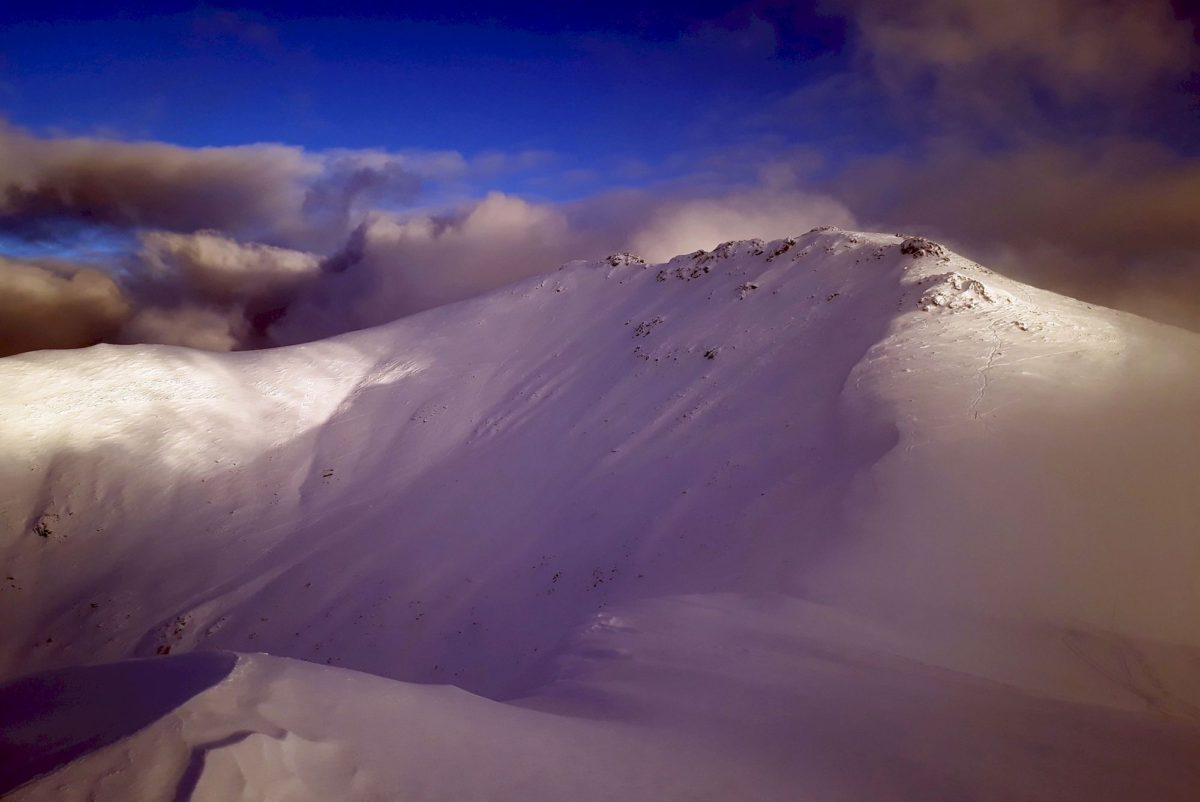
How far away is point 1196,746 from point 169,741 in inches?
417

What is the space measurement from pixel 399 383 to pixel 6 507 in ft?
69.6

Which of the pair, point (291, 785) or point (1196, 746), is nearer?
point (291, 785)

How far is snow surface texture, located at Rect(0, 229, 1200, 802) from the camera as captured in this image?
5.96m

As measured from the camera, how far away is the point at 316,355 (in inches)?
1724

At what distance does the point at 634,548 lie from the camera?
19.5 m

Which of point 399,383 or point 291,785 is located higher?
point 399,383

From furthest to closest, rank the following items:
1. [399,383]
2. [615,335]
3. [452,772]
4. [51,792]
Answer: [399,383]
[615,335]
[452,772]
[51,792]

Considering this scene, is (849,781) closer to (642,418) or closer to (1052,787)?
(1052,787)

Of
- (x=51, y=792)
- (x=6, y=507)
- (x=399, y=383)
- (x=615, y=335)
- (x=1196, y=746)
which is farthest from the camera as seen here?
(x=399, y=383)

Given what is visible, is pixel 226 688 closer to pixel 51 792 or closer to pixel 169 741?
pixel 169 741

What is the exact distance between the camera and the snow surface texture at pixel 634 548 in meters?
5.96

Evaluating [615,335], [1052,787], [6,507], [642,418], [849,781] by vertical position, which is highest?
[615,335]

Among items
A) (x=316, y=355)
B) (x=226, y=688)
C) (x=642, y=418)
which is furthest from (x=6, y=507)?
(x=226, y=688)

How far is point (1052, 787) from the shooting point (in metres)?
5.82
